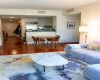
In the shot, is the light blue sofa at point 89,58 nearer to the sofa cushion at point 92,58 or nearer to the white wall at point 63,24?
the sofa cushion at point 92,58

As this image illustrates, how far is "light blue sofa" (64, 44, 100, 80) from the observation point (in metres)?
2.83

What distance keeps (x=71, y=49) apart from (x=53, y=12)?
Result: 4576 millimetres

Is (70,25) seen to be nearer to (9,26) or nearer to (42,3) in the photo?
(42,3)

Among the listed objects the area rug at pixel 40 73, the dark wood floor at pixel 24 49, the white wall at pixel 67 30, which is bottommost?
the area rug at pixel 40 73

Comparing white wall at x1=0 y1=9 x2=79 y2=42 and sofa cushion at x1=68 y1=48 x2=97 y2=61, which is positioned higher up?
white wall at x1=0 y1=9 x2=79 y2=42

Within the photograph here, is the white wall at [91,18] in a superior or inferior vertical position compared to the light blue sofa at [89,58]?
superior

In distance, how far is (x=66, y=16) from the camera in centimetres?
939

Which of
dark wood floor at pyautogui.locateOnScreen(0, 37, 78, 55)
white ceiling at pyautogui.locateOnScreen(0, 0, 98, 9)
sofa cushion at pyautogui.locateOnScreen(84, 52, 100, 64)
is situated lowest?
dark wood floor at pyautogui.locateOnScreen(0, 37, 78, 55)

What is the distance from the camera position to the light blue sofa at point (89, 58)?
283 centimetres

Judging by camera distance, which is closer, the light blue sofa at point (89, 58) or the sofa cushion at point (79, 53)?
the light blue sofa at point (89, 58)

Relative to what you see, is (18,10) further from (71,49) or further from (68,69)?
(68,69)

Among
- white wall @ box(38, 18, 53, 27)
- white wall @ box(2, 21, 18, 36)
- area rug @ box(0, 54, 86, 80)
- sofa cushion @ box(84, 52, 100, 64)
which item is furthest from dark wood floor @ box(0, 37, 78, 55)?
white wall @ box(2, 21, 18, 36)

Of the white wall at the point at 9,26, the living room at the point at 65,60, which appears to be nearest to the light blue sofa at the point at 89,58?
the living room at the point at 65,60

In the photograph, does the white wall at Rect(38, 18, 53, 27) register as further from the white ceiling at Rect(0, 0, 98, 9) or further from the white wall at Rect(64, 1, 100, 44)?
the white wall at Rect(64, 1, 100, 44)
